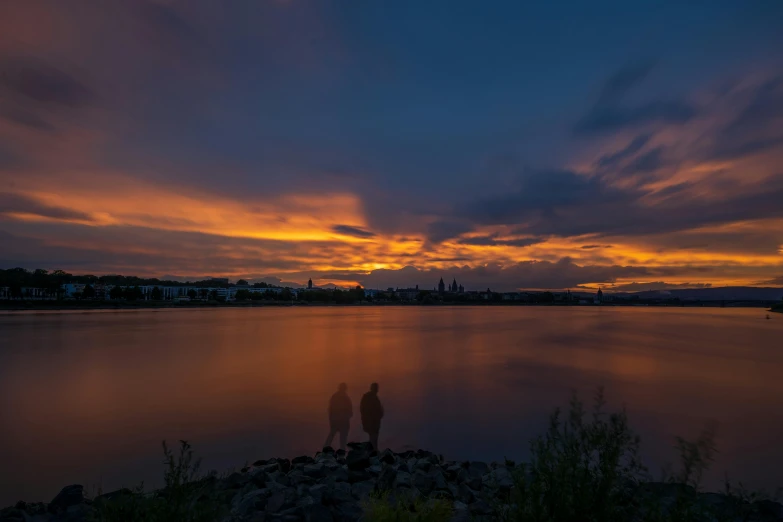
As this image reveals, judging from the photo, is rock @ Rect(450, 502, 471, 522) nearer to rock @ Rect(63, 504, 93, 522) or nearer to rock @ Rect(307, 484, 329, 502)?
rock @ Rect(307, 484, 329, 502)

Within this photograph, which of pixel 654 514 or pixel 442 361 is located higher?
pixel 654 514

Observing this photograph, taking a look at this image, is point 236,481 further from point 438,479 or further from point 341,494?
point 438,479

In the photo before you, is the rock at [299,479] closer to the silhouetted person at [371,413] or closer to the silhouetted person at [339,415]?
the silhouetted person at [371,413]

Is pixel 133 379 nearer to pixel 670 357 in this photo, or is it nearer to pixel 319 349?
pixel 319 349

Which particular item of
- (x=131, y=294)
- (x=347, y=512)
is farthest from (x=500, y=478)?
(x=131, y=294)

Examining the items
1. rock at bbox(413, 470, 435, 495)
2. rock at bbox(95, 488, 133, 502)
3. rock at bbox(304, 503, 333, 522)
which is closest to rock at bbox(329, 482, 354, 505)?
rock at bbox(304, 503, 333, 522)

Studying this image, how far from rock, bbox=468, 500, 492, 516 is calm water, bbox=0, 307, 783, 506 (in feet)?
15.1

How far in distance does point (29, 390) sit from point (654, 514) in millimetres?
22113

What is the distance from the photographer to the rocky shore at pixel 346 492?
5629 millimetres

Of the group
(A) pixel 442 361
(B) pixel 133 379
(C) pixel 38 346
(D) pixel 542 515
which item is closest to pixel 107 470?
(D) pixel 542 515

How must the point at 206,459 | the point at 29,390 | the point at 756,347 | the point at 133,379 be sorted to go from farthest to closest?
1. the point at 756,347
2. the point at 133,379
3. the point at 29,390
4. the point at 206,459

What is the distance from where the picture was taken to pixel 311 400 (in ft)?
53.4

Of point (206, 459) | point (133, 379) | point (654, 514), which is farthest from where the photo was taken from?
point (133, 379)

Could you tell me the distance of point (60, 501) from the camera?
6.71m
